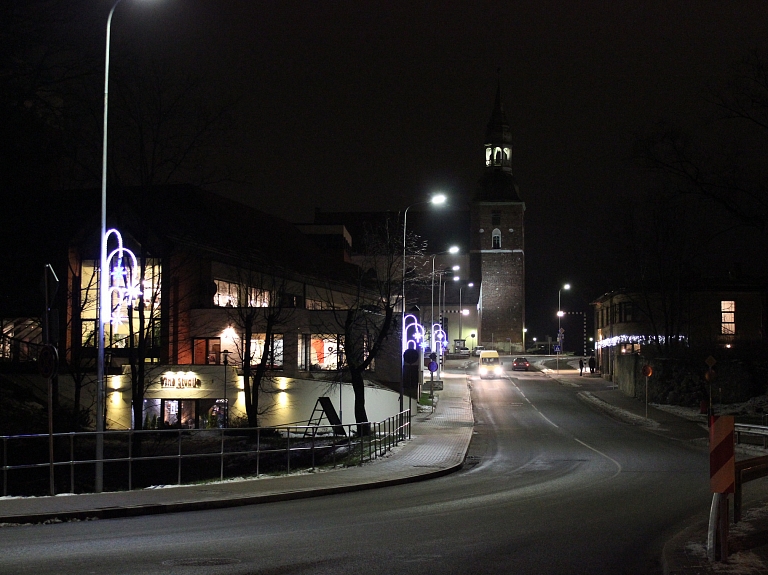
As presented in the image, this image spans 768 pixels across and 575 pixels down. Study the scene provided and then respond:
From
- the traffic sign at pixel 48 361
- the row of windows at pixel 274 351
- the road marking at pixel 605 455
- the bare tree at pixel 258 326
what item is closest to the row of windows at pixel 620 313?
the row of windows at pixel 274 351

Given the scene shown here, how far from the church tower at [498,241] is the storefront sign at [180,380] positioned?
7952 centimetres

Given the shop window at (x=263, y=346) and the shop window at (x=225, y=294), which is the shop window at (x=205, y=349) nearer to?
the shop window at (x=263, y=346)

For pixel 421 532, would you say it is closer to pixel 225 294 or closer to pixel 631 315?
pixel 225 294

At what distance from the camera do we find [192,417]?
1539 inches

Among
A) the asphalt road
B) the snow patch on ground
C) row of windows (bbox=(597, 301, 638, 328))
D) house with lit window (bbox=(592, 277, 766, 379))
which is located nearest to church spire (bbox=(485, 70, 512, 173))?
row of windows (bbox=(597, 301, 638, 328))

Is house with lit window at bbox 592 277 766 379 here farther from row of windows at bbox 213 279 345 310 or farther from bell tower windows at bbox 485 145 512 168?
bell tower windows at bbox 485 145 512 168

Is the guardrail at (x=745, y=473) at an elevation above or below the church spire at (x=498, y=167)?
below

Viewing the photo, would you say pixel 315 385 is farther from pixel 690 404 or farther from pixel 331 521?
pixel 331 521

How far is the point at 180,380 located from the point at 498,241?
85.6 meters

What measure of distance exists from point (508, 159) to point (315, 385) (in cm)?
8492

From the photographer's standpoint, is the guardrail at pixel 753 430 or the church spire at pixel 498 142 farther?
the church spire at pixel 498 142

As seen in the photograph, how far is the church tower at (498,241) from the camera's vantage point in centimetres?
11625

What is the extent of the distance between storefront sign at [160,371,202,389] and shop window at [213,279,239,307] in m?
4.84

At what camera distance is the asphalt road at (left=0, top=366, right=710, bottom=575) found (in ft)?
29.1
